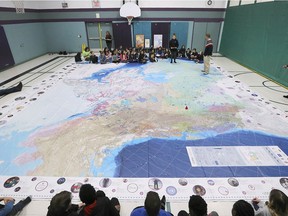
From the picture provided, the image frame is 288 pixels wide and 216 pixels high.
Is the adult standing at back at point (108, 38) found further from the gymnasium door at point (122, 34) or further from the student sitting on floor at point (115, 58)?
the student sitting on floor at point (115, 58)

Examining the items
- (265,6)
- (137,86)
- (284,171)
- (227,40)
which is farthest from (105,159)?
(227,40)

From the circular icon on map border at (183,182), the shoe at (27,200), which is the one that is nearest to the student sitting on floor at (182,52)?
the circular icon on map border at (183,182)

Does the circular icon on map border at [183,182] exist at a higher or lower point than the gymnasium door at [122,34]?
lower

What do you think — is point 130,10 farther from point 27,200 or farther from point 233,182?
point 27,200

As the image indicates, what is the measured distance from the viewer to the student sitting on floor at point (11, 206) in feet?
7.12

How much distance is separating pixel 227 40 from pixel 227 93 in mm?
6137

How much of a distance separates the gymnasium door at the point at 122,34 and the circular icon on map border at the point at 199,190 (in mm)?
10065

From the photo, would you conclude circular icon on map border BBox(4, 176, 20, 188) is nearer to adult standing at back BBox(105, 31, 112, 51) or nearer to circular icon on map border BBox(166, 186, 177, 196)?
circular icon on map border BBox(166, 186, 177, 196)

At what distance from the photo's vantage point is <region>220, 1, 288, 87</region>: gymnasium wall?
20.6ft

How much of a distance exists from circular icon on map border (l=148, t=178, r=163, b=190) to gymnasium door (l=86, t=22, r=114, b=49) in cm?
1025

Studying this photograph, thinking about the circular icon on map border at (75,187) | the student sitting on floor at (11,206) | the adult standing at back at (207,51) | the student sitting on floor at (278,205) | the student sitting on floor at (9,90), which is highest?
the adult standing at back at (207,51)

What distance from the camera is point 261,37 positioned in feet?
24.2

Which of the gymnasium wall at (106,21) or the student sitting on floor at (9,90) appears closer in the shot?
the student sitting on floor at (9,90)

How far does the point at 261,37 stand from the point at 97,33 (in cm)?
837
